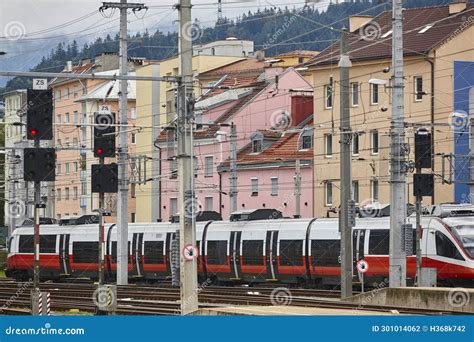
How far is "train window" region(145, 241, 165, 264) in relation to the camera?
5356 cm

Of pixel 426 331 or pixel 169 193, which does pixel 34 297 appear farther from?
pixel 169 193

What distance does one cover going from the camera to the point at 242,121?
3054 inches

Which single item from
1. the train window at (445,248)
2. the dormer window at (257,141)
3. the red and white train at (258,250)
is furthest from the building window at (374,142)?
the train window at (445,248)

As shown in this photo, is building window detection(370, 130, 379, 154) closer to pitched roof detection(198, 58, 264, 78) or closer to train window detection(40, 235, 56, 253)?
pitched roof detection(198, 58, 264, 78)

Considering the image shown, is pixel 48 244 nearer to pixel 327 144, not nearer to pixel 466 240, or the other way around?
pixel 327 144

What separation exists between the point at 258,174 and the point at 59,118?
27.1 meters

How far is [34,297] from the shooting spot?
3194 cm

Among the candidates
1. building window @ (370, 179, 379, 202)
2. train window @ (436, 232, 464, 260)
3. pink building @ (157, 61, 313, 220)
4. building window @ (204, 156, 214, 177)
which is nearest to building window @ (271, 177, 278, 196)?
pink building @ (157, 61, 313, 220)

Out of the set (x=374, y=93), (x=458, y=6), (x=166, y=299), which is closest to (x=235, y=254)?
(x=166, y=299)

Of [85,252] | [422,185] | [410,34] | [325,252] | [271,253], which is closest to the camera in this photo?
[422,185]

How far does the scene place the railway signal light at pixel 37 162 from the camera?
30.0m

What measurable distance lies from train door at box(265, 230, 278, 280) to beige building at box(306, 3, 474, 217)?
41.0 feet

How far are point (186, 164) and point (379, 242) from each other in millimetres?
14480

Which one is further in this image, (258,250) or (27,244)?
(27,244)
